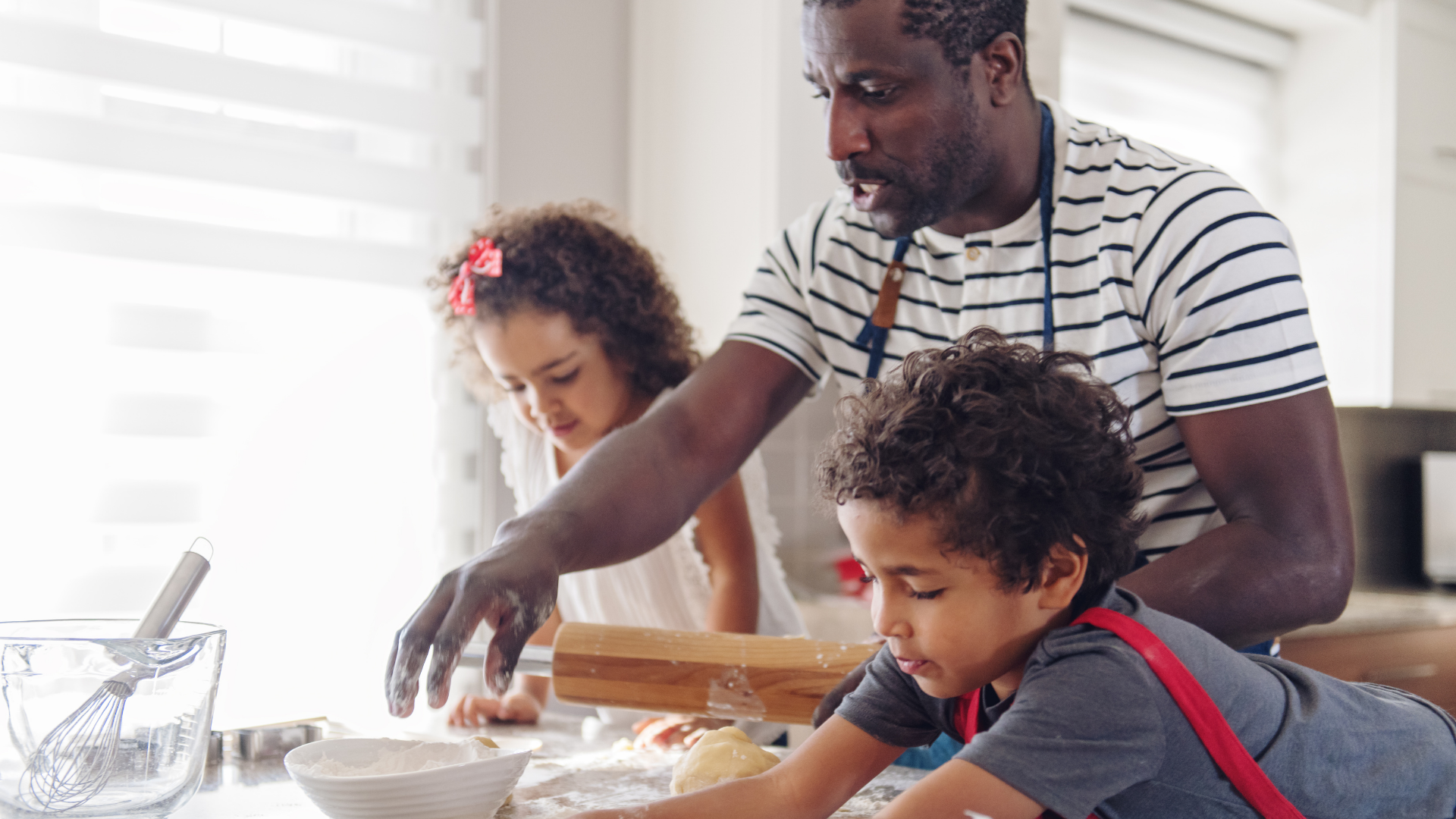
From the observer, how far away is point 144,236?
5.52 ft

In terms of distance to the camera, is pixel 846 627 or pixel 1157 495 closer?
pixel 1157 495

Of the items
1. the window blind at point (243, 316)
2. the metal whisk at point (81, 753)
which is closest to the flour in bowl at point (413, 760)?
the metal whisk at point (81, 753)

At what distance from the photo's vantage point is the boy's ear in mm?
655

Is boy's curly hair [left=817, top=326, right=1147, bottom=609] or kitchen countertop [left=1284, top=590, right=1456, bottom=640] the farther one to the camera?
kitchen countertop [left=1284, top=590, right=1456, bottom=640]

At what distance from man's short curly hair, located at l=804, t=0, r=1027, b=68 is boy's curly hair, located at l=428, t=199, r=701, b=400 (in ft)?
2.10

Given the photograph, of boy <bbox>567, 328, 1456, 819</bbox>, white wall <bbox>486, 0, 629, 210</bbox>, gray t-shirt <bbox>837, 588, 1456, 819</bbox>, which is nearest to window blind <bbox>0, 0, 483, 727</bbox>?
white wall <bbox>486, 0, 629, 210</bbox>

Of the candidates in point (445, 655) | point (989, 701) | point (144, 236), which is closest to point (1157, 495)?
point (989, 701)

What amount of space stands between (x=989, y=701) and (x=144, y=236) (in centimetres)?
145

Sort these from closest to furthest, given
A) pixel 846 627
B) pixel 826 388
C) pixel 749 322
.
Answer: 1. pixel 749 322
2. pixel 846 627
3. pixel 826 388

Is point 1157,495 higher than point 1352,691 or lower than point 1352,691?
A: higher

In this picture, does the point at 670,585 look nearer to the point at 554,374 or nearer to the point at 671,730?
the point at 554,374

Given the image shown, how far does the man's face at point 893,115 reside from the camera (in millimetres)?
944

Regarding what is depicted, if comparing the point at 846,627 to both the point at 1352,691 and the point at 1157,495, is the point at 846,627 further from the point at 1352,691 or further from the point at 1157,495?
the point at 1352,691

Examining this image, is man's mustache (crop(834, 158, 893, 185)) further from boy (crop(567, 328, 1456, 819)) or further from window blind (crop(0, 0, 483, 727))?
window blind (crop(0, 0, 483, 727))
